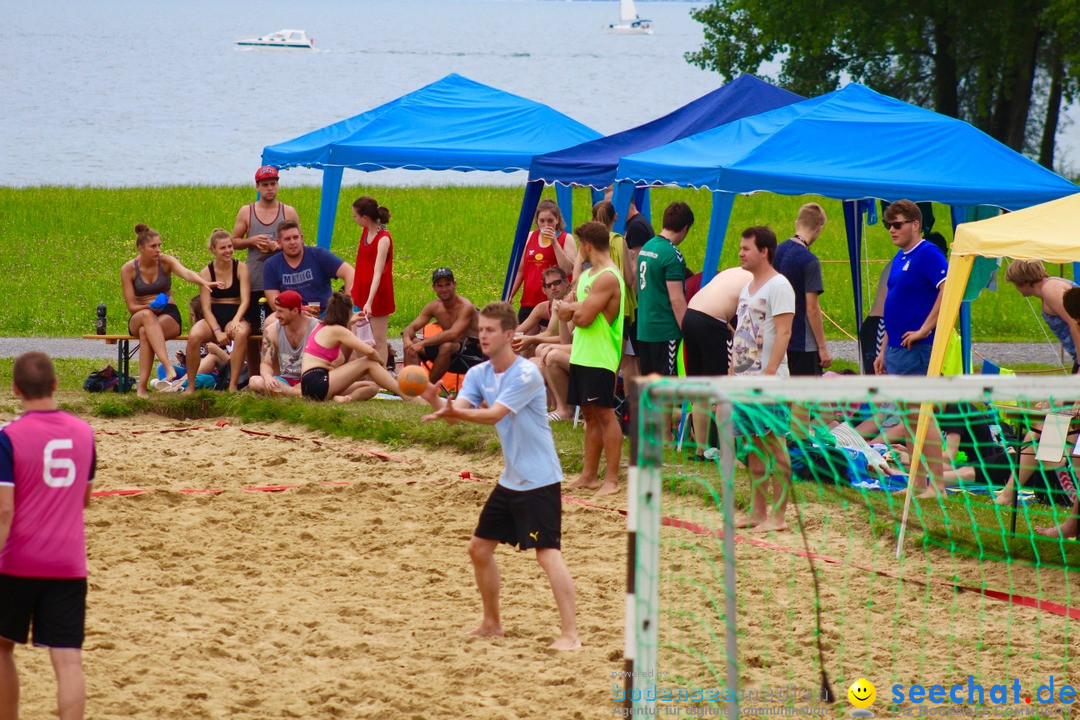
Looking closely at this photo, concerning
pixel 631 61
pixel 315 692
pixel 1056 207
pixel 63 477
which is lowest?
pixel 315 692

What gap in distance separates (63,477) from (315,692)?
4.66 feet

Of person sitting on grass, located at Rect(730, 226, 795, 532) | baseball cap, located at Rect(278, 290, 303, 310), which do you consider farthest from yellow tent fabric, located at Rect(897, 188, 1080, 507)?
baseball cap, located at Rect(278, 290, 303, 310)

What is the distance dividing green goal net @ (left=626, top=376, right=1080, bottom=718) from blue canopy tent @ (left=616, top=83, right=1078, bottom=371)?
166 centimetres

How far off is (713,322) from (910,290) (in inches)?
53.8

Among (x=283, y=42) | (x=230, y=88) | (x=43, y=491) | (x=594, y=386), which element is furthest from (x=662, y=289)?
(x=283, y=42)

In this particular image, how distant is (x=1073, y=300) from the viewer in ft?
22.2

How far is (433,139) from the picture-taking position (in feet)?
44.2

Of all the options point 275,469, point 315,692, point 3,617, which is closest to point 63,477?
point 3,617

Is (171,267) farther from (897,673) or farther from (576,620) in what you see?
(897,673)

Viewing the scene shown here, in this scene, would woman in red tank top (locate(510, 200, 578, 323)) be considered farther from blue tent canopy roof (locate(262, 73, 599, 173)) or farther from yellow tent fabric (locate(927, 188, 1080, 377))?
yellow tent fabric (locate(927, 188, 1080, 377))

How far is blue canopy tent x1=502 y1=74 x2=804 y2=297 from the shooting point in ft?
37.3

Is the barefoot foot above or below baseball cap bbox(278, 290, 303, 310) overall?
below

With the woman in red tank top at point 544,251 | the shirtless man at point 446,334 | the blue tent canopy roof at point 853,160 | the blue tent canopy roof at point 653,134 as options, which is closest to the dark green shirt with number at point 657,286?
the blue tent canopy roof at point 853,160

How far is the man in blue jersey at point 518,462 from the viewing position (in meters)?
5.24
